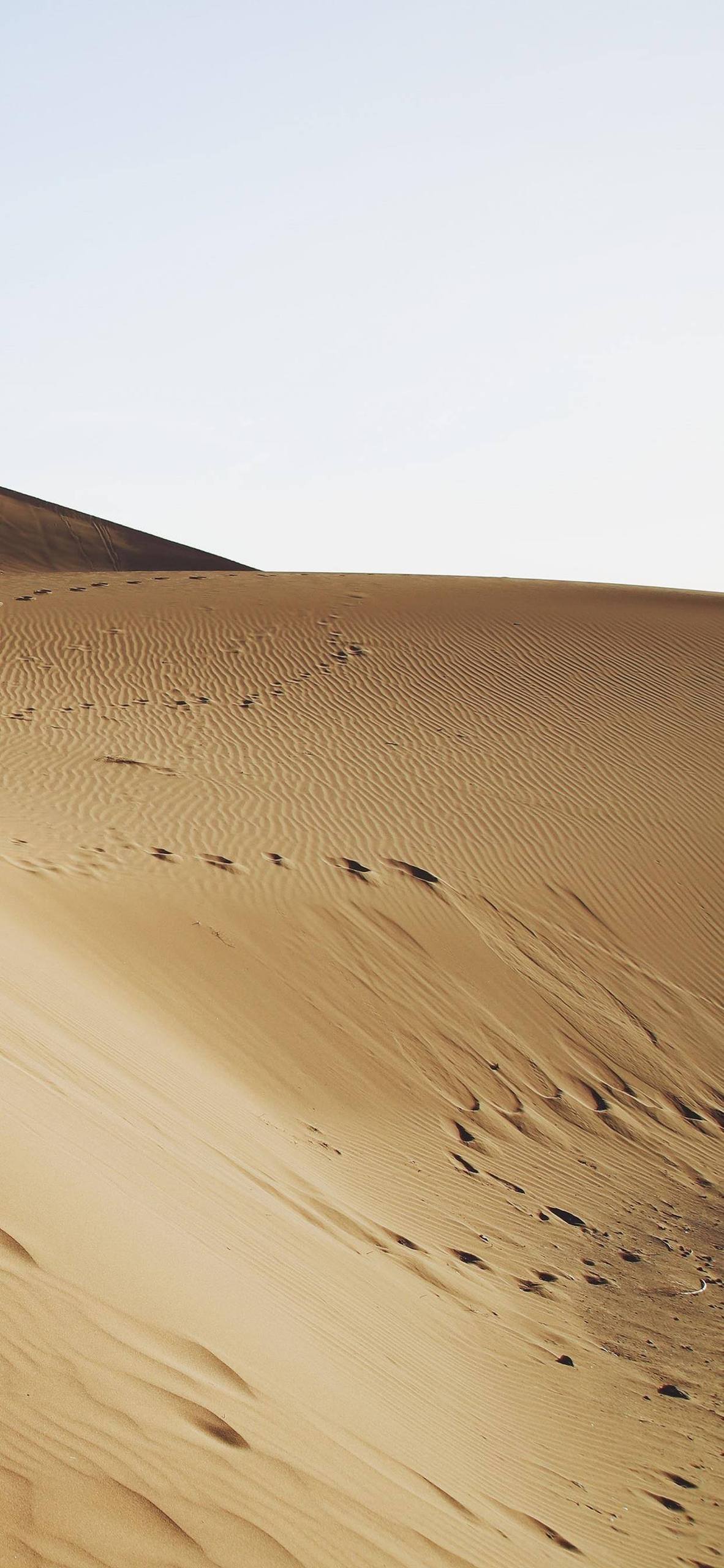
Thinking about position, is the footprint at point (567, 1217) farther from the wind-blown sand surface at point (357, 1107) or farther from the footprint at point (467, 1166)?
the footprint at point (467, 1166)

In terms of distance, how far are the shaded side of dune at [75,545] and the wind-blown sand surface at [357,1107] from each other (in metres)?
18.6

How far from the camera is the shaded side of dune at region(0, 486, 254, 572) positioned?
37312mm

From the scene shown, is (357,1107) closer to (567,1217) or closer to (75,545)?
(567,1217)

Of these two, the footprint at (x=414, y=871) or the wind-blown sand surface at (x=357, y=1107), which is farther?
the footprint at (x=414, y=871)

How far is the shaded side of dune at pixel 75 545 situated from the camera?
37.3 meters

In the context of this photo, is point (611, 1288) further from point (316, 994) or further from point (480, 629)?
point (480, 629)

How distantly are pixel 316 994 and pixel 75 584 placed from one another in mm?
17438

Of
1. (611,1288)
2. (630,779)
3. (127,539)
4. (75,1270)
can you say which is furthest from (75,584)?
(75,1270)

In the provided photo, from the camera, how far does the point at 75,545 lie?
127 feet

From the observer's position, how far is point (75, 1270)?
11.0ft

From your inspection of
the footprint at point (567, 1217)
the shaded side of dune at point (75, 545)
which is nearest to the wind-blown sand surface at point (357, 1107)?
the footprint at point (567, 1217)

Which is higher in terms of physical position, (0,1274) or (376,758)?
(376,758)

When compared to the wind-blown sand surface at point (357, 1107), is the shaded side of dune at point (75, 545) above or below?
above

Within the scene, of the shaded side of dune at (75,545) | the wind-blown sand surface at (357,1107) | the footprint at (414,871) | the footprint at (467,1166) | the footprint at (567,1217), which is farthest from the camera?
the shaded side of dune at (75,545)
